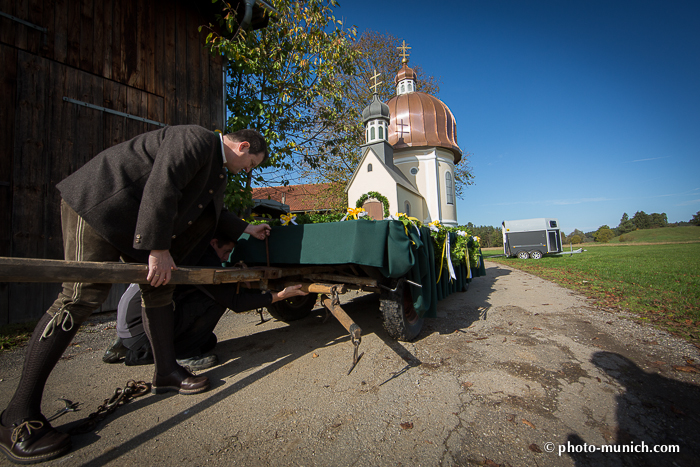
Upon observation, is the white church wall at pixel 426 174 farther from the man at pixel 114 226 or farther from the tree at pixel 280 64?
the man at pixel 114 226

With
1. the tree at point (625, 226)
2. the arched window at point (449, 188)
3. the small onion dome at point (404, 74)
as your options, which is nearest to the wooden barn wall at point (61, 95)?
the arched window at point (449, 188)

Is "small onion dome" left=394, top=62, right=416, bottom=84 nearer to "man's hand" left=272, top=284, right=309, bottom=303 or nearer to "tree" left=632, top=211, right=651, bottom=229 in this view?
"man's hand" left=272, top=284, right=309, bottom=303

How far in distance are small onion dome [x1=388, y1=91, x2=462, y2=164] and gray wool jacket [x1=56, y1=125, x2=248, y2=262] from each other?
17447 millimetres

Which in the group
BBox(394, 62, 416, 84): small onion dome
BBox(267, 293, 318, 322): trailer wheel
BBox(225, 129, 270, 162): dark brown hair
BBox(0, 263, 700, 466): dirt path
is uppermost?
BBox(394, 62, 416, 84): small onion dome

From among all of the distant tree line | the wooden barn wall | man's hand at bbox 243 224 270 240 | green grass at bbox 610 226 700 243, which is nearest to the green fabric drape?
man's hand at bbox 243 224 270 240

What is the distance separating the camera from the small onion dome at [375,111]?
16.3 metres

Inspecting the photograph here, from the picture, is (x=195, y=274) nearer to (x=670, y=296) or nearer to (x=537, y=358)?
(x=537, y=358)

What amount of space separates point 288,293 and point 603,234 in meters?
67.7

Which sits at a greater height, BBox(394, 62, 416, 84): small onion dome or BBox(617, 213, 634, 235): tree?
BBox(394, 62, 416, 84): small onion dome

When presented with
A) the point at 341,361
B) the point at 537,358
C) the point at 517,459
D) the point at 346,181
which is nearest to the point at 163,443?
the point at 341,361

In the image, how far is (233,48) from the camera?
5.38 metres

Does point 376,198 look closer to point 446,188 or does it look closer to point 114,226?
point 446,188

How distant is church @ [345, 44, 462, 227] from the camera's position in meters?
16.5

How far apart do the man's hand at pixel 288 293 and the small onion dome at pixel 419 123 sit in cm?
1689
